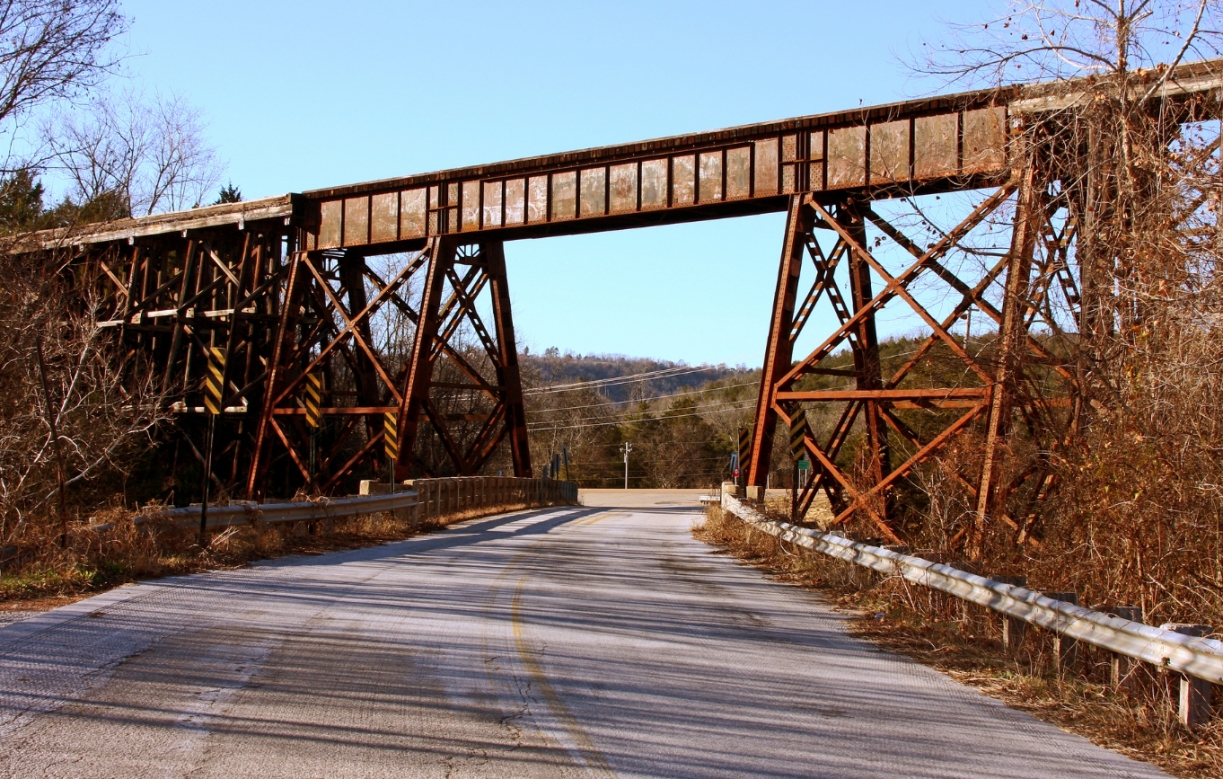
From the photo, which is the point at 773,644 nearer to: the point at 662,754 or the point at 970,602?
the point at 970,602

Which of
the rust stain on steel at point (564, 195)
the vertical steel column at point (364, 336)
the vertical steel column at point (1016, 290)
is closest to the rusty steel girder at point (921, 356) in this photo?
the vertical steel column at point (1016, 290)

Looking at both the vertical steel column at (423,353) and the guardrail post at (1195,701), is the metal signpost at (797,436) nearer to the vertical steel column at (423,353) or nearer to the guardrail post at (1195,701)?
the vertical steel column at (423,353)

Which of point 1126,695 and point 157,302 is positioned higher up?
point 157,302

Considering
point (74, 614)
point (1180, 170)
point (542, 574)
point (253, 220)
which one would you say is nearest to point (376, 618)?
point (74, 614)

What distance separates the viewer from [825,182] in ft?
64.1

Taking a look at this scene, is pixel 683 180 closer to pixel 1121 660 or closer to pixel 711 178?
pixel 711 178

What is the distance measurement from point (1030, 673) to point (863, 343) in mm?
12270

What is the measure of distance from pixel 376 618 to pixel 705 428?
81.9 meters

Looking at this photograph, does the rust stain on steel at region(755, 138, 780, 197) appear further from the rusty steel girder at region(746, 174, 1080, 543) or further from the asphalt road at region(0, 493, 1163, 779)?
the asphalt road at region(0, 493, 1163, 779)

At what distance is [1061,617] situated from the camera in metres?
7.38

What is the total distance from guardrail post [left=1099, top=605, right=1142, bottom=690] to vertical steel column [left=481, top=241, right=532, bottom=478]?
2001 cm

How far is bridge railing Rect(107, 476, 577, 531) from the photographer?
14.7m

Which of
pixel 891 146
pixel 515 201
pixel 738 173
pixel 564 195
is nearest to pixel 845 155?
pixel 891 146

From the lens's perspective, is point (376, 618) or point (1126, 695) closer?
point (1126, 695)
